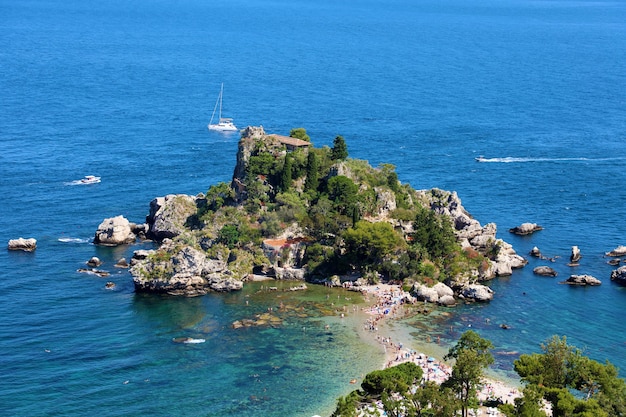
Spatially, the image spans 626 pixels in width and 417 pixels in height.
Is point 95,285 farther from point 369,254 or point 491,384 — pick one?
point 491,384

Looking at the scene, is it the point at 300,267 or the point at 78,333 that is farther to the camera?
the point at 300,267

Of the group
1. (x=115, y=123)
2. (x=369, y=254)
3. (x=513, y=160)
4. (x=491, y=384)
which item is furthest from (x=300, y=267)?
(x=115, y=123)

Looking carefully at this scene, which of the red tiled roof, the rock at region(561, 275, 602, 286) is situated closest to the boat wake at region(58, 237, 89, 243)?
the red tiled roof

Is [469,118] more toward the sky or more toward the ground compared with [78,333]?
more toward the sky

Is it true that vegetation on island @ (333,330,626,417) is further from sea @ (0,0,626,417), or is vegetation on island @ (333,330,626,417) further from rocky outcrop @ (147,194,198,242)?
rocky outcrop @ (147,194,198,242)

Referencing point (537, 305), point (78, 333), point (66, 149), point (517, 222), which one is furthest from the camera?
point (66, 149)

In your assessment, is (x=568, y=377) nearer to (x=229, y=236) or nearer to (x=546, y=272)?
(x=546, y=272)
